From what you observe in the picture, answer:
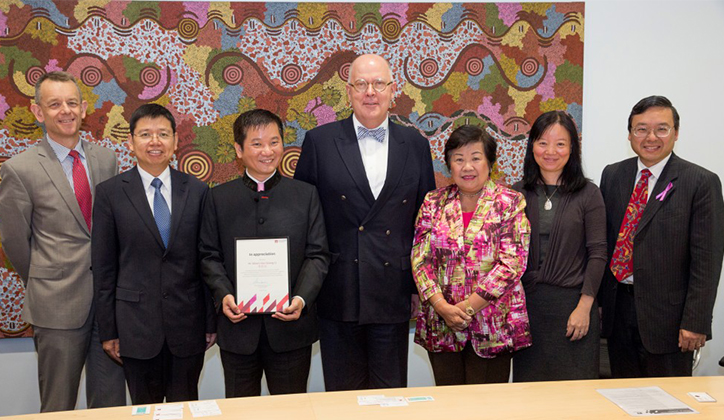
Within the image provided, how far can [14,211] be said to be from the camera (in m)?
2.70

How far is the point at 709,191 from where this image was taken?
2658mm

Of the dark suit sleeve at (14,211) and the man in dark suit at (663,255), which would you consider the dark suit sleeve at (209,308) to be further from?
the man in dark suit at (663,255)

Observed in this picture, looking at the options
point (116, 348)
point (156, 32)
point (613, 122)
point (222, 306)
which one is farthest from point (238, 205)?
point (613, 122)

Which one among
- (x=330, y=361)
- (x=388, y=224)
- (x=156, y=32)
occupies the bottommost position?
(x=330, y=361)

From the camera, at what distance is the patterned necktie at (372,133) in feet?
9.19

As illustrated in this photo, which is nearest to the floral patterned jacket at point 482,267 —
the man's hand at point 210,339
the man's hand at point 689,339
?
the man's hand at point 689,339

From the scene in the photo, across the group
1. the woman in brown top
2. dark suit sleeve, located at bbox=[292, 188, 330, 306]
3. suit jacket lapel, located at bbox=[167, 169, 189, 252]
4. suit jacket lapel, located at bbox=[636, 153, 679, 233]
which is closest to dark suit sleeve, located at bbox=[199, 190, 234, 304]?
suit jacket lapel, located at bbox=[167, 169, 189, 252]

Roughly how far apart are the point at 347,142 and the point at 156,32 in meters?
1.63

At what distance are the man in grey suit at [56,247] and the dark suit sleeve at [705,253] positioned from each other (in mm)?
2888

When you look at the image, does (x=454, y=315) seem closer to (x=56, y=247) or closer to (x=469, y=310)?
(x=469, y=310)

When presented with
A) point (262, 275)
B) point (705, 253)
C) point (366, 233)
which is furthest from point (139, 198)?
point (705, 253)

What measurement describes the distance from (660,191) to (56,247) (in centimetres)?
303

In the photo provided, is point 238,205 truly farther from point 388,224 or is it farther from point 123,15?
point 123,15

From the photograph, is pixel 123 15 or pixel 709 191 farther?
pixel 123 15
